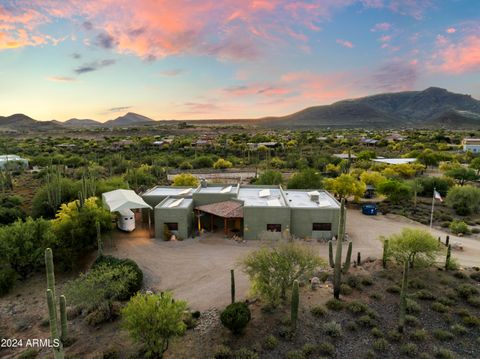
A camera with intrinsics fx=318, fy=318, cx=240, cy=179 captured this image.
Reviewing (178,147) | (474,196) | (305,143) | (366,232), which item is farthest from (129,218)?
(305,143)

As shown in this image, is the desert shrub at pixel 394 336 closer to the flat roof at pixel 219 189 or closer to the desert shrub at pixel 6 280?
the flat roof at pixel 219 189

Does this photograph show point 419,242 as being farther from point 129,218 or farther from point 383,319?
point 129,218

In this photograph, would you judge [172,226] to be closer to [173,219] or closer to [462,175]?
[173,219]

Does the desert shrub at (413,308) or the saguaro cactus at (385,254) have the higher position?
the saguaro cactus at (385,254)

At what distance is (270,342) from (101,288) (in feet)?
28.7

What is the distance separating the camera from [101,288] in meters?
16.1

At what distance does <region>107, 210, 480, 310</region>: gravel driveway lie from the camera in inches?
738

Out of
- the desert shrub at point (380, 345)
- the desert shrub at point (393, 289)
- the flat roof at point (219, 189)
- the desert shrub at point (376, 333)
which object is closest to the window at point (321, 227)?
the desert shrub at point (393, 289)

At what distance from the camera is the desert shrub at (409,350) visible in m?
13.6

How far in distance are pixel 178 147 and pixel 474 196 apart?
70.4 metres

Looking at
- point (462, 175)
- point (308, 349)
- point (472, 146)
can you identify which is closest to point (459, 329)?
point (308, 349)

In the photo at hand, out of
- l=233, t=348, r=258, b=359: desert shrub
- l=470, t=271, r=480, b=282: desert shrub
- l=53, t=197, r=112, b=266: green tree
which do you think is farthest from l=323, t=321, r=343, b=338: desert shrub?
l=53, t=197, r=112, b=266: green tree

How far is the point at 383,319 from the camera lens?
16000 millimetres

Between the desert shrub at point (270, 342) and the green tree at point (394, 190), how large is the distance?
26.8 m
